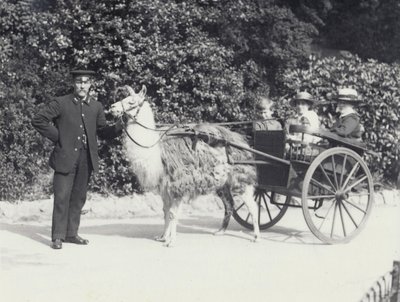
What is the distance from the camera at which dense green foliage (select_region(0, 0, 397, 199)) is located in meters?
10.8

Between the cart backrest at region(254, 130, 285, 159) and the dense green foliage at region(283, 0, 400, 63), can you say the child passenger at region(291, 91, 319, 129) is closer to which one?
the cart backrest at region(254, 130, 285, 159)

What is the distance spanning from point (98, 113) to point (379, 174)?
24.8 feet

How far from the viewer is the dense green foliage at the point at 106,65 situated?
1084cm

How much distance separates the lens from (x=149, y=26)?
11812 millimetres

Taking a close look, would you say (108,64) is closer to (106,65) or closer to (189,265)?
(106,65)

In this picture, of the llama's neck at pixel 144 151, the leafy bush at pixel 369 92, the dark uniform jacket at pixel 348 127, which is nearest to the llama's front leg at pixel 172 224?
the llama's neck at pixel 144 151

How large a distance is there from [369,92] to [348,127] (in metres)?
4.89

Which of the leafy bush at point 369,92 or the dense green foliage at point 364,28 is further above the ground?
the dense green foliage at point 364,28

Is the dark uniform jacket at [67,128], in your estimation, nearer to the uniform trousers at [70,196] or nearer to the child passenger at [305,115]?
the uniform trousers at [70,196]

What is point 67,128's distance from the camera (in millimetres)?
8367

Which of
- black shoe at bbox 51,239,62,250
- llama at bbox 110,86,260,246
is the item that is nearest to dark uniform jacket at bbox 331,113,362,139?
llama at bbox 110,86,260,246

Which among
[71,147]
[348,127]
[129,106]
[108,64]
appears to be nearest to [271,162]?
[348,127]

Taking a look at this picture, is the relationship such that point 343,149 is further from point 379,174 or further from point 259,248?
point 379,174

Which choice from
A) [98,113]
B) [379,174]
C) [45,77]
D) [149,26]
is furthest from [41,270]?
[379,174]
